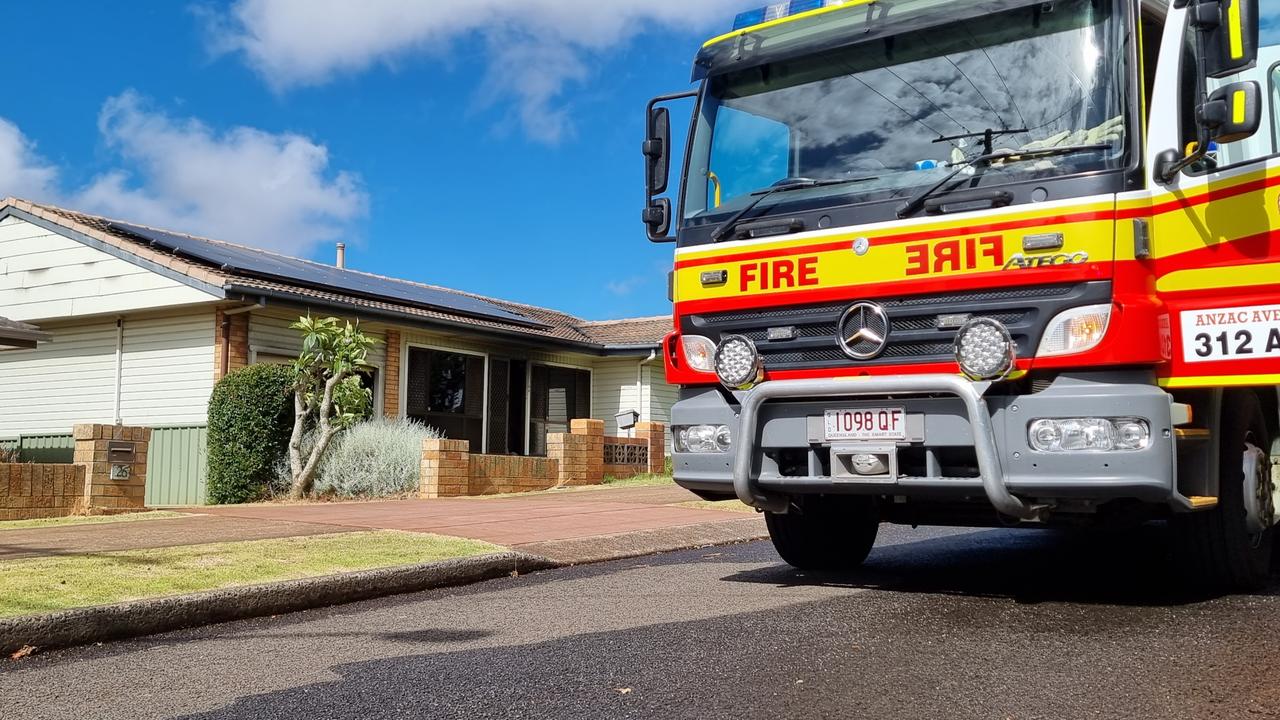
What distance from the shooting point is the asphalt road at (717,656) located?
148 inches

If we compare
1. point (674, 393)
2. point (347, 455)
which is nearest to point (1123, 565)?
point (347, 455)

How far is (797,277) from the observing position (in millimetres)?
5723

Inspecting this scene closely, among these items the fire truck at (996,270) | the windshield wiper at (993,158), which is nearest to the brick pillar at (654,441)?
the fire truck at (996,270)

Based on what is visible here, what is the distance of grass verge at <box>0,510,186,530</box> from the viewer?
9.37 m

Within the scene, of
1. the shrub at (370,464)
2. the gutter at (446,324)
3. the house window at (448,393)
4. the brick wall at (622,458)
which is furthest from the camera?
the house window at (448,393)

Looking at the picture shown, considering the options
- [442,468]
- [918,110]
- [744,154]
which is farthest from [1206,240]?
[442,468]

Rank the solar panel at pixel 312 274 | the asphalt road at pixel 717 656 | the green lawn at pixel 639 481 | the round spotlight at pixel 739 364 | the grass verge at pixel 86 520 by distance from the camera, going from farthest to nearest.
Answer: the solar panel at pixel 312 274 → the green lawn at pixel 639 481 → the grass verge at pixel 86 520 → the round spotlight at pixel 739 364 → the asphalt road at pixel 717 656

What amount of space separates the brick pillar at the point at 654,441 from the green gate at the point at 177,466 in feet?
23.8

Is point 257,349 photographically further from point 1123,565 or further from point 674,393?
point 1123,565

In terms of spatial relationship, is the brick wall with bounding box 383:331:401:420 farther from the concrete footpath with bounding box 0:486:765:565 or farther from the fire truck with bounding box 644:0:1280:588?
the fire truck with bounding box 644:0:1280:588

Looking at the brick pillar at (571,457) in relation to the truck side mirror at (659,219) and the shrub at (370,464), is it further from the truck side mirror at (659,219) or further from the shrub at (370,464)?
the truck side mirror at (659,219)

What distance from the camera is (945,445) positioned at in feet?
17.3

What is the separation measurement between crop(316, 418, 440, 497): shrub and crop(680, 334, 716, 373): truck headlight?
8.87 metres

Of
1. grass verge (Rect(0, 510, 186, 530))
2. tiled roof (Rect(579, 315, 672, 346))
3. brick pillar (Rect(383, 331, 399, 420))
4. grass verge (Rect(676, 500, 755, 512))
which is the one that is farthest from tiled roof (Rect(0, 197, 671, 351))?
grass verge (Rect(676, 500, 755, 512))
